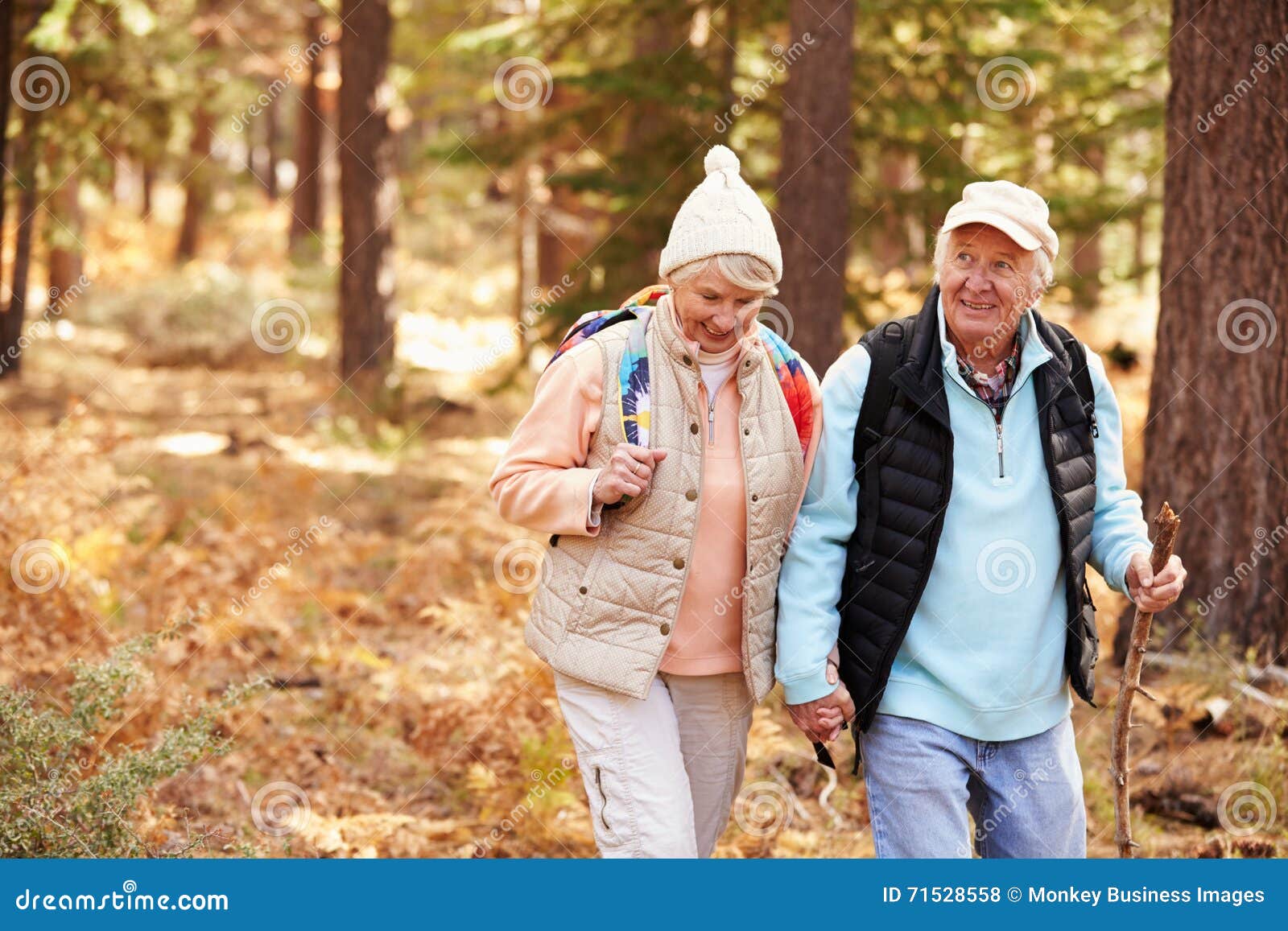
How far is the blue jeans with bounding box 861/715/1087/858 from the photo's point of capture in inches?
128

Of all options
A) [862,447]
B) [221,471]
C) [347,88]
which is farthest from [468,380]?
[862,447]

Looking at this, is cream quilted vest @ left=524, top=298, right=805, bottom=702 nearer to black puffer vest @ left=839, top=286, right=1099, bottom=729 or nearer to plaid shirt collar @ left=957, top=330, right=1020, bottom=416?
black puffer vest @ left=839, top=286, right=1099, bottom=729

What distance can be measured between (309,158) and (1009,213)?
23594mm

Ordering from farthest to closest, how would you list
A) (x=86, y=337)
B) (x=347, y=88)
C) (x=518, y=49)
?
(x=86, y=337), (x=347, y=88), (x=518, y=49)

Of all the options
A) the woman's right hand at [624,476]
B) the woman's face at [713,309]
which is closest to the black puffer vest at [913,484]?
the woman's face at [713,309]

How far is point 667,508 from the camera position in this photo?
3.37 meters

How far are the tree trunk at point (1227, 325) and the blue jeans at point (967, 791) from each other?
335cm

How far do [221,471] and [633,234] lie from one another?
426cm

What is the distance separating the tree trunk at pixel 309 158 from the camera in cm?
2422

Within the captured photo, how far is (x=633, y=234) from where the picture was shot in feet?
33.7

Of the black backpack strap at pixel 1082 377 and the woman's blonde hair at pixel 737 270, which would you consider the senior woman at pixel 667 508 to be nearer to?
the woman's blonde hair at pixel 737 270

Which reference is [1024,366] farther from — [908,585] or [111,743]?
[111,743]

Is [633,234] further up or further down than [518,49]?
further down

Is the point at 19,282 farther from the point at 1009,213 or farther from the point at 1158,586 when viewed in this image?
the point at 1158,586
